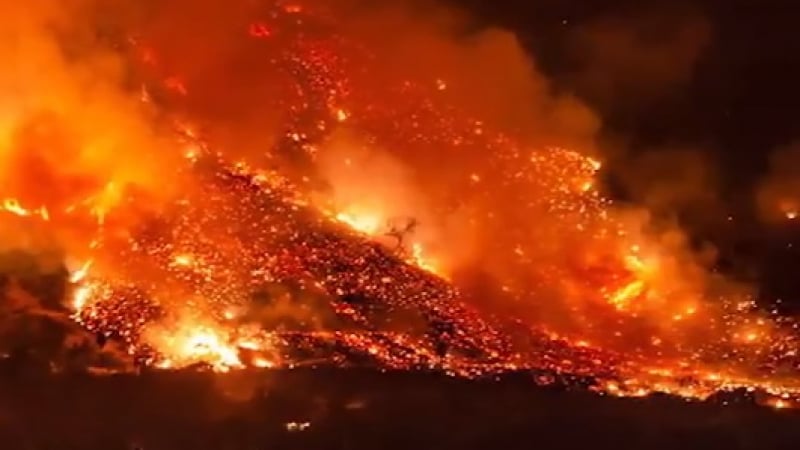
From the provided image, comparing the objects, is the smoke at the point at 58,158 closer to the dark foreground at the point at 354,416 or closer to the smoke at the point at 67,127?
the smoke at the point at 67,127

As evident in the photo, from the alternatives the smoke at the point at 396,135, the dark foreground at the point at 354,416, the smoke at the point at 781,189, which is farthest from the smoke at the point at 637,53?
the dark foreground at the point at 354,416

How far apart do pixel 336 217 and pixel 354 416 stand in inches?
68.5

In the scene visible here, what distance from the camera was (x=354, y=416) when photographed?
26.2 ft

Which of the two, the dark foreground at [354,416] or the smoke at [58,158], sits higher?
the smoke at [58,158]

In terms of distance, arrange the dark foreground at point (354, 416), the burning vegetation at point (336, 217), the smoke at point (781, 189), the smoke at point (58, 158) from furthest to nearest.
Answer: the smoke at point (781, 189) < the smoke at point (58, 158) < the burning vegetation at point (336, 217) < the dark foreground at point (354, 416)

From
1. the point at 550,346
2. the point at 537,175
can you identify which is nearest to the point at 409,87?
the point at 537,175

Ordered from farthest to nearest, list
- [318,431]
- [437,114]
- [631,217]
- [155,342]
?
1. [437,114]
2. [631,217]
3. [155,342]
4. [318,431]

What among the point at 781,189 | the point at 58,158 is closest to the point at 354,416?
the point at 58,158

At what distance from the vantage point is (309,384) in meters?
8.14

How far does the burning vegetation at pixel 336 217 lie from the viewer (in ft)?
27.3

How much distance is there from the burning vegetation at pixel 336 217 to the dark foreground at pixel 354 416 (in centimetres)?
16

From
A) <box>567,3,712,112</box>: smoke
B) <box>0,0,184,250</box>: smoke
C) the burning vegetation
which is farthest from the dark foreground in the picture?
<box>567,3,712,112</box>: smoke

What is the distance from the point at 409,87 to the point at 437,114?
1.40 feet

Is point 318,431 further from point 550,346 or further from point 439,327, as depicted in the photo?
point 550,346
